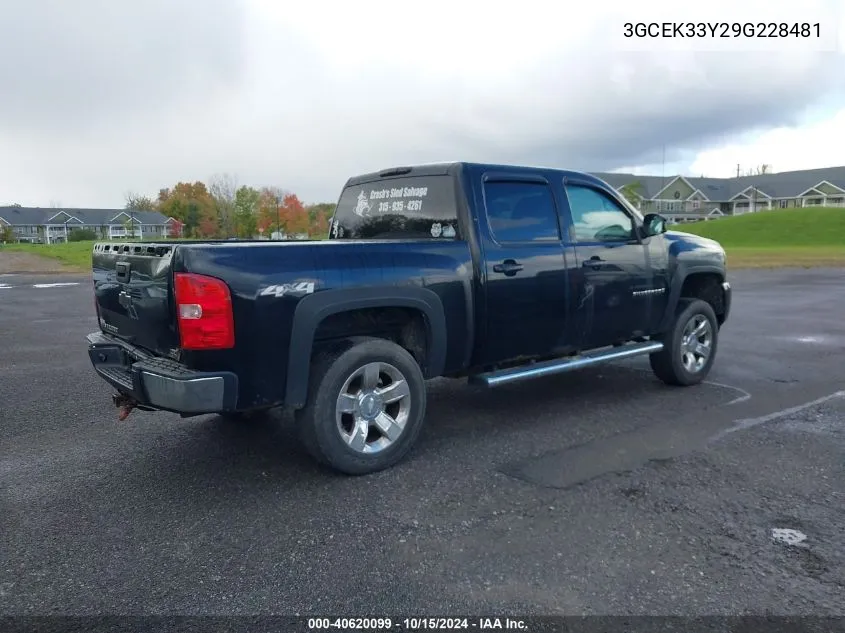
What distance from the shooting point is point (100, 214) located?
362 ft

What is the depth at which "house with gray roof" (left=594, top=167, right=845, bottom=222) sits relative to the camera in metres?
90.5

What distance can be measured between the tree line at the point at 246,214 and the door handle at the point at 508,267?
4161 centimetres

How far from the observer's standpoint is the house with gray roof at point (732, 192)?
9050 cm

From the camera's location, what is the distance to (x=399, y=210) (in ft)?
18.4

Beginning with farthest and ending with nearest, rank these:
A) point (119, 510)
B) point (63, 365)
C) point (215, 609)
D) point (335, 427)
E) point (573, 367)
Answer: point (63, 365) < point (573, 367) < point (335, 427) < point (119, 510) < point (215, 609)

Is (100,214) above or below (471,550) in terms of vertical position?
above

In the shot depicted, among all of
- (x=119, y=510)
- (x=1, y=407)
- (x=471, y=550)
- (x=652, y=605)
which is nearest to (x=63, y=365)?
(x=1, y=407)

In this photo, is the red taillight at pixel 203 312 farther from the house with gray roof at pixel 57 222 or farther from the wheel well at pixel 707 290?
the house with gray roof at pixel 57 222

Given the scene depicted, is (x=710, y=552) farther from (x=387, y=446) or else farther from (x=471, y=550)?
(x=387, y=446)

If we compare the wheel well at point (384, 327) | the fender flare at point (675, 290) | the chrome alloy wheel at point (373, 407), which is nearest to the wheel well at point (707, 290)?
the fender flare at point (675, 290)

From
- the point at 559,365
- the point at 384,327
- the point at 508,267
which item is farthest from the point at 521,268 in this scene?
the point at 384,327

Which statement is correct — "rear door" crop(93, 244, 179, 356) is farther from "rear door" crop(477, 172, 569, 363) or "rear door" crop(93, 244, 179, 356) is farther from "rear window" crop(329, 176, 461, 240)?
"rear door" crop(477, 172, 569, 363)

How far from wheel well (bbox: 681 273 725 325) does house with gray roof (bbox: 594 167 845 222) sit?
8409cm

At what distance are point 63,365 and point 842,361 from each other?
8.98 meters
